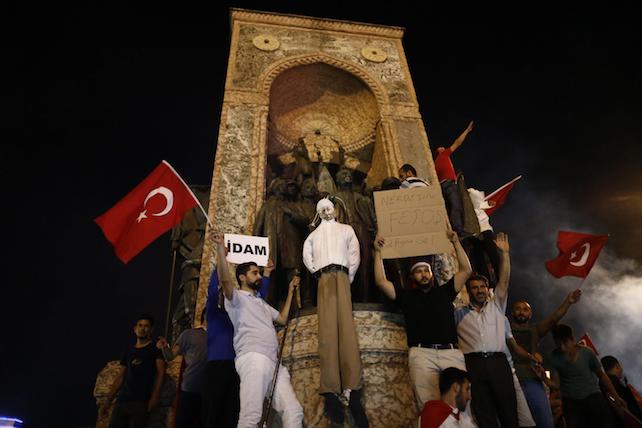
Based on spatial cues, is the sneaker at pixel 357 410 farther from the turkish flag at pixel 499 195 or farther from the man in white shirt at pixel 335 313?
the turkish flag at pixel 499 195

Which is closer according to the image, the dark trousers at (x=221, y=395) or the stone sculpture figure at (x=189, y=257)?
the dark trousers at (x=221, y=395)

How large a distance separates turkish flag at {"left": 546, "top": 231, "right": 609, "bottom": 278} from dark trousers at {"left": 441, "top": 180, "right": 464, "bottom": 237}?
150 cm

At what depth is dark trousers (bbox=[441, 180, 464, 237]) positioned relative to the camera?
24.7 feet

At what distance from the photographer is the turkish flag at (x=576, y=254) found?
7.05m

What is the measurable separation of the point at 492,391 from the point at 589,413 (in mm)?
1532

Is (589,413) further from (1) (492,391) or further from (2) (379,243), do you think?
(2) (379,243)

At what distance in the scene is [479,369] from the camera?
400 cm

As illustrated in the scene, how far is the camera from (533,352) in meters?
5.21

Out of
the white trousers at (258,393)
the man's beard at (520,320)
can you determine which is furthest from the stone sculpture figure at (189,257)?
the man's beard at (520,320)

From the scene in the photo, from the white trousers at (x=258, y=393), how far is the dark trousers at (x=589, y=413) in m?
3.03

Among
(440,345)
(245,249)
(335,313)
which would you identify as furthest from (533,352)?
(245,249)

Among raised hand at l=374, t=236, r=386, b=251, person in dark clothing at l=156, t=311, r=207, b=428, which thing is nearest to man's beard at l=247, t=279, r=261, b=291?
person in dark clothing at l=156, t=311, r=207, b=428

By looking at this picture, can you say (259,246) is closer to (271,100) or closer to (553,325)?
(553,325)

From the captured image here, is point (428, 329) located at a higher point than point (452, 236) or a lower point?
lower
